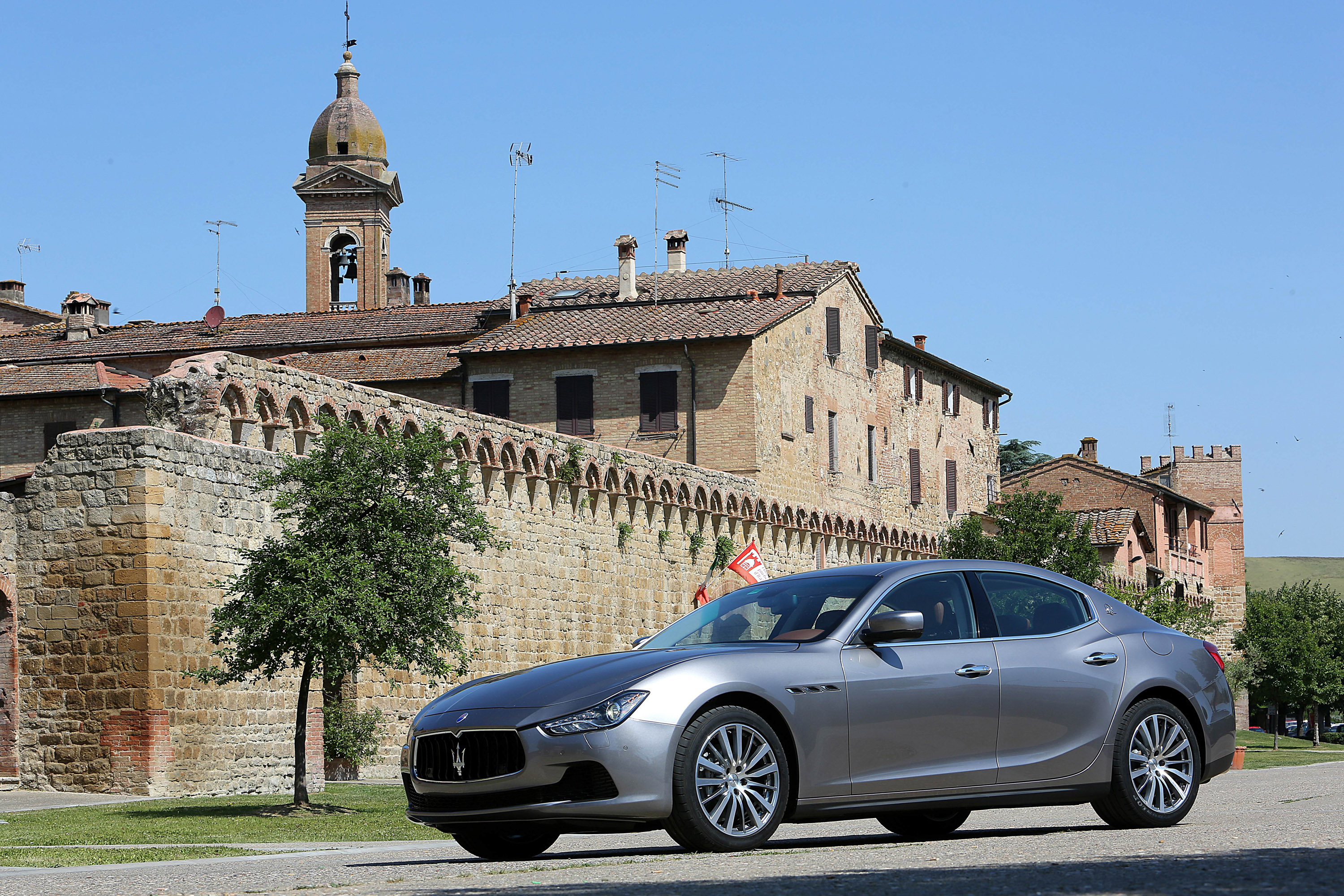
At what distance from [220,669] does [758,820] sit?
1246 centimetres

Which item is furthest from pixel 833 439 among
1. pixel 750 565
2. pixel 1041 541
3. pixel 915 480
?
pixel 750 565

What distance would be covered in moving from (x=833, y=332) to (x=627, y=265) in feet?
22.0

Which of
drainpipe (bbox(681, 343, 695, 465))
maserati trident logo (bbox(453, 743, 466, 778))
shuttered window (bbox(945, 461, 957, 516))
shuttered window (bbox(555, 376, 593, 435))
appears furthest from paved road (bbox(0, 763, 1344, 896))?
shuttered window (bbox(945, 461, 957, 516))

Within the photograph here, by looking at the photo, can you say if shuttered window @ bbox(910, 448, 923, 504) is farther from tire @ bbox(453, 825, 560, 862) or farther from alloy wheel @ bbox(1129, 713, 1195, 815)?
tire @ bbox(453, 825, 560, 862)

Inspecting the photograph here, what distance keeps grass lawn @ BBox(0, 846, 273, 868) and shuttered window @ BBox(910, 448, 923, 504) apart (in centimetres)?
4426

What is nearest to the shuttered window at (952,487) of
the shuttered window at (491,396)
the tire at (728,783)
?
the shuttered window at (491,396)

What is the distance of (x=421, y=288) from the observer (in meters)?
66.9

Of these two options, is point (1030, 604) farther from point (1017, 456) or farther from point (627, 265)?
point (1017, 456)

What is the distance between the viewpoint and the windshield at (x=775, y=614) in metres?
8.80

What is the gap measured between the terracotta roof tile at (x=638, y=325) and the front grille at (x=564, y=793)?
34.4 meters

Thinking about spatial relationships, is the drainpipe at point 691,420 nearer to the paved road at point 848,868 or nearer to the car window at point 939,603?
the paved road at point 848,868

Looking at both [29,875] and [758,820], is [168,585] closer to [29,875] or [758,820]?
[29,875]

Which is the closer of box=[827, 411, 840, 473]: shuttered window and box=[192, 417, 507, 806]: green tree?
box=[192, 417, 507, 806]: green tree

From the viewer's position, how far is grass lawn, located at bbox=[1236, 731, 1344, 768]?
33.0 meters
